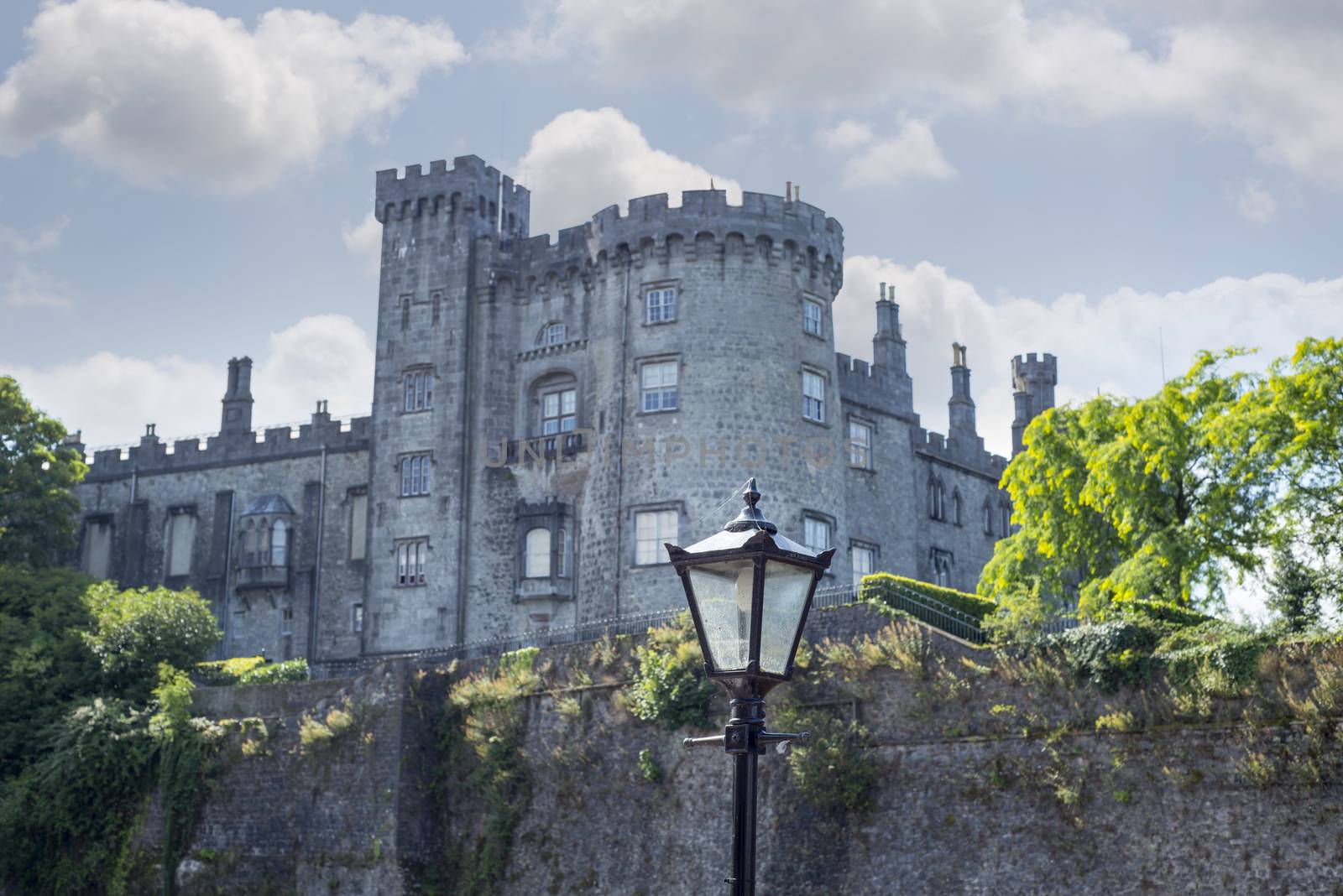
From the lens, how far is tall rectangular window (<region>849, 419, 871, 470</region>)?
1897 inches

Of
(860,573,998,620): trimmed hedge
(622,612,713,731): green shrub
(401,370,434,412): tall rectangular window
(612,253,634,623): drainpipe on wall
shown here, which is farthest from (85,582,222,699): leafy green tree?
(860,573,998,620): trimmed hedge

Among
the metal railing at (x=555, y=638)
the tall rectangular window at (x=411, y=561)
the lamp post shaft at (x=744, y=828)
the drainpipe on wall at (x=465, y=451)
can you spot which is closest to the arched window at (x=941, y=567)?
the metal railing at (x=555, y=638)

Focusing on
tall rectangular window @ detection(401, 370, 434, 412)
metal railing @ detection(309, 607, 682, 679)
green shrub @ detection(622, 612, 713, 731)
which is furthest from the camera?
tall rectangular window @ detection(401, 370, 434, 412)

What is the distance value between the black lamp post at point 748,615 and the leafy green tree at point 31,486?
136 feet

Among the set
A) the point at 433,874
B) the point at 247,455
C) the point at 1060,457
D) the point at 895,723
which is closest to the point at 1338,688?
the point at 895,723

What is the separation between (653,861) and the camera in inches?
1253

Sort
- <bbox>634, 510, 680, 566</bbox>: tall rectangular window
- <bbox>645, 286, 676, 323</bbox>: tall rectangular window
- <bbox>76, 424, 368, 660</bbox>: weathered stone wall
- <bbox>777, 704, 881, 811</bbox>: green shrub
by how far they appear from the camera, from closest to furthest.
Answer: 1. <bbox>777, 704, 881, 811</bbox>: green shrub
2. <bbox>634, 510, 680, 566</bbox>: tall rectangular window
3. <bbox>645, 286, 676, 323</bbox>: tall rectangular window
4. <bbox>76, 424, 368, 660</bbox>: weathered stone wall

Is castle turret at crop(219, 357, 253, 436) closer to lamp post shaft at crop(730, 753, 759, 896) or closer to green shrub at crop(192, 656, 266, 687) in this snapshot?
green shrub at crop(192, 656, 266, 687)

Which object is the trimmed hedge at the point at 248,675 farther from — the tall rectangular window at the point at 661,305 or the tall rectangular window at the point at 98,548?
the tall rectangular window at the point at 98,548

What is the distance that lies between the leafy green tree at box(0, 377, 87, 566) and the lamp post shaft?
137 feet

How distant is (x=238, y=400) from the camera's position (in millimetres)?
56656

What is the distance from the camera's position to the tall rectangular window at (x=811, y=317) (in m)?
44.8

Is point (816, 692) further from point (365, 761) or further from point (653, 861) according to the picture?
point (365, 761)

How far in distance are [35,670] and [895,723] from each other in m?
23.5
